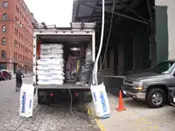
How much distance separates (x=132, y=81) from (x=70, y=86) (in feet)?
8.00

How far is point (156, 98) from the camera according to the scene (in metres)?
9.43

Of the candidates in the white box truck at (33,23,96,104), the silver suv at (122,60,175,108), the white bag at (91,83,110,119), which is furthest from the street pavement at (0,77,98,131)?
the silver suv at (122,60,175,108)

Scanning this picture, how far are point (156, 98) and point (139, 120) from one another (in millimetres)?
1897

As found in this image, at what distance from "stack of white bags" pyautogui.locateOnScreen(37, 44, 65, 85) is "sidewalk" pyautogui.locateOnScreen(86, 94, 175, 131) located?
70.5 inches

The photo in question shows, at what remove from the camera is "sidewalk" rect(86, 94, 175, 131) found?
276 inches

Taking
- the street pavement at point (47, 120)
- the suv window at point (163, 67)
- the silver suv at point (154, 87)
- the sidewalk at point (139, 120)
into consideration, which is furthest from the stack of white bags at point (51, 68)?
the suv window at point (163, 67)

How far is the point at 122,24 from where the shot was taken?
65.5ft

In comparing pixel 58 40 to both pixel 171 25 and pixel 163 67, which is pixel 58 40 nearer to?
pixel 163 67

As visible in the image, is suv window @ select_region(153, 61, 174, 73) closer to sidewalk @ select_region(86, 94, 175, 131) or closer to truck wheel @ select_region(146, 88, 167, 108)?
truck wheel @ select_region(146, 88, 167, 108)

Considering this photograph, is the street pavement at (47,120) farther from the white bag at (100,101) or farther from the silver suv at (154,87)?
the silver suv at (154,87)

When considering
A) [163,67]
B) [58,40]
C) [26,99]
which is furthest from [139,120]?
[58,40]

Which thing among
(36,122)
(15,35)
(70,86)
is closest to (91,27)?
(70,86)

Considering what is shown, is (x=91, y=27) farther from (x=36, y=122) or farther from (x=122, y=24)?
(x=122, y=24)

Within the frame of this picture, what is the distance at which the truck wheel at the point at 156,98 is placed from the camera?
9.37m
